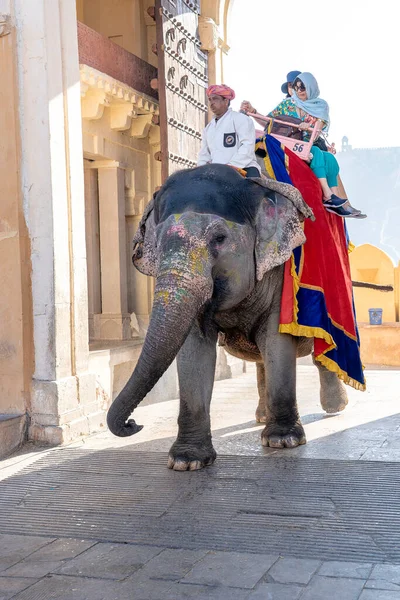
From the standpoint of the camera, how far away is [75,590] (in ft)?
10.6

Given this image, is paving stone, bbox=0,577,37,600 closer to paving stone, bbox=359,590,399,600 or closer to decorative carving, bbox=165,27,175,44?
paving stone, bbox=359,590,399,600

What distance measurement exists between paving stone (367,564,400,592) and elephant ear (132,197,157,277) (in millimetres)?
2615

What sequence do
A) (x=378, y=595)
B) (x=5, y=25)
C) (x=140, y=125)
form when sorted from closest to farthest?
(x=378, y=595) → (x=5, y=25) → (x=140, y=125)

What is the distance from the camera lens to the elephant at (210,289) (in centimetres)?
457

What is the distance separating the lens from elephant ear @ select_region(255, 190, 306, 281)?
5277 millimetres

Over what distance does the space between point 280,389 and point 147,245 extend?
122 cm

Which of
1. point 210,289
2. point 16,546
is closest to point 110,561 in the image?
point 16,546

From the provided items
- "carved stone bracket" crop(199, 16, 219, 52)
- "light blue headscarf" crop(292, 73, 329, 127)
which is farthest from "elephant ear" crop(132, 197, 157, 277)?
"carved stone bracket" crop(199, 16, 219, 52)

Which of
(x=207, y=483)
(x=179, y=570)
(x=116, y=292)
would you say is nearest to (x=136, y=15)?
(x=116, y=292)

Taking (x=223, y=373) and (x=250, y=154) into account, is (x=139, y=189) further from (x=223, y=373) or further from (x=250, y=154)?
(x=250, y=154)

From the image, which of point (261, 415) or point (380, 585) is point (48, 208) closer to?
point (261, 415)

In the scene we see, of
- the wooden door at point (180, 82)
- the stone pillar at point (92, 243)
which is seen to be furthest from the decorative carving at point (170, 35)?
the stone pillar at point (92, 243)

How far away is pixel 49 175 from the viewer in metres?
6.05

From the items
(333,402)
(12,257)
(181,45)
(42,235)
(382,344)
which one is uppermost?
(181,45)
